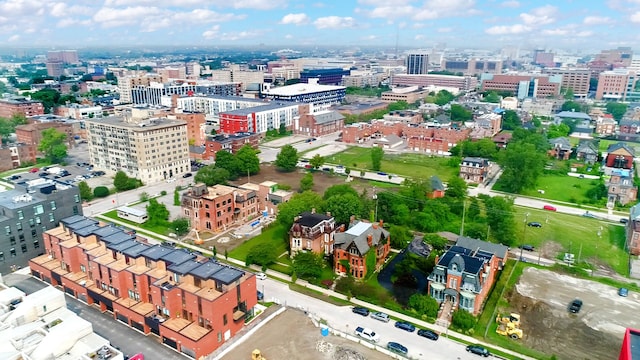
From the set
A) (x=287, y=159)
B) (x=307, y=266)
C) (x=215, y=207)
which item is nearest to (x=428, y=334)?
(x=307, y=266)

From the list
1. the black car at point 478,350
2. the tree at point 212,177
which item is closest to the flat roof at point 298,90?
the tree at point 212,177

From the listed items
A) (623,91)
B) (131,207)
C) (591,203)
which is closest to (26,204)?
(131,207)

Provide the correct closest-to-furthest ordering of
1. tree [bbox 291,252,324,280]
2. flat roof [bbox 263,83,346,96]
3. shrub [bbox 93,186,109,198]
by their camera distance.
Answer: tree [bbox 291,252,324,280], shrub [bbox 93,186,109,198], flat roof [bbox 263,83,346,96]

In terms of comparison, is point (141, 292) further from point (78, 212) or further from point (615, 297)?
point (615, 297)

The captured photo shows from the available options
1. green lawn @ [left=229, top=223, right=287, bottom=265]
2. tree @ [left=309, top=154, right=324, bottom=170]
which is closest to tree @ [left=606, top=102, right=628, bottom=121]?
tree @ [left=309, top=154, right=324, bottom=170]

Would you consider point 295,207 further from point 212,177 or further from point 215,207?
point 212,177

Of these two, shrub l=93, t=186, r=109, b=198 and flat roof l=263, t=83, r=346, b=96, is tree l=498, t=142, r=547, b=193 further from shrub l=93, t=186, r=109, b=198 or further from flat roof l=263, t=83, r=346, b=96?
flat roof l=263, t=83, r=346, b=96
